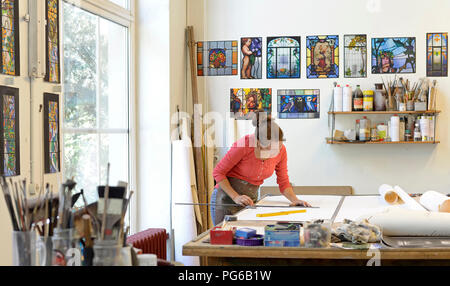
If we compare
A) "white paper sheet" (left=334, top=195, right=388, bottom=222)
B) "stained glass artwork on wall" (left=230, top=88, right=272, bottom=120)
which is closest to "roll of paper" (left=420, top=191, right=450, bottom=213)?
"white paper sheet" (left=334, top=195, right=388, bottom=222)

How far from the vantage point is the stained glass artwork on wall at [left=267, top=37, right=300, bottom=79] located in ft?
17.9

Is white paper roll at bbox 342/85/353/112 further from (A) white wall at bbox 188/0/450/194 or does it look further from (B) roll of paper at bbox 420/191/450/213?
(B) roll of paper at bbox 420/191/450/213

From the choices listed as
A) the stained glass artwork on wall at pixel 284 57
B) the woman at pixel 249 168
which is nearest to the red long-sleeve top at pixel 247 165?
the woman at pixel 249 168

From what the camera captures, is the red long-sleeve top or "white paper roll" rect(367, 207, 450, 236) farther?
A: the red long-sleeve top

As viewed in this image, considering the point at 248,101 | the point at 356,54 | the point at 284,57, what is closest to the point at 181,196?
the point at 248,101

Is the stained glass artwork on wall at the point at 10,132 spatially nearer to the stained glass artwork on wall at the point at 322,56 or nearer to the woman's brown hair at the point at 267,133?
the woman's brown hair at the point at 267,133

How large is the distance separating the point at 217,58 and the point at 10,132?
10.0ft

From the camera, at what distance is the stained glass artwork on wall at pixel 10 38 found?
2.68 m

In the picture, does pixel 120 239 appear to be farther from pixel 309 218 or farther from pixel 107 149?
pixel 107 149

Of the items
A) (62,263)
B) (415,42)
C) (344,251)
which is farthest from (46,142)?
(415,42)

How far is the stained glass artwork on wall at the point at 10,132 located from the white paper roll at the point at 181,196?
208 cm

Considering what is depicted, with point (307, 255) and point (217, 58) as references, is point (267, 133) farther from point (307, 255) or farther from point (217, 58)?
point (217, 58)

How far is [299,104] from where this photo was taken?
543 cm

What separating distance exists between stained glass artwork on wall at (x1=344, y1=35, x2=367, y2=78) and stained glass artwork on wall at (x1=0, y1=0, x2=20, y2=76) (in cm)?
333
